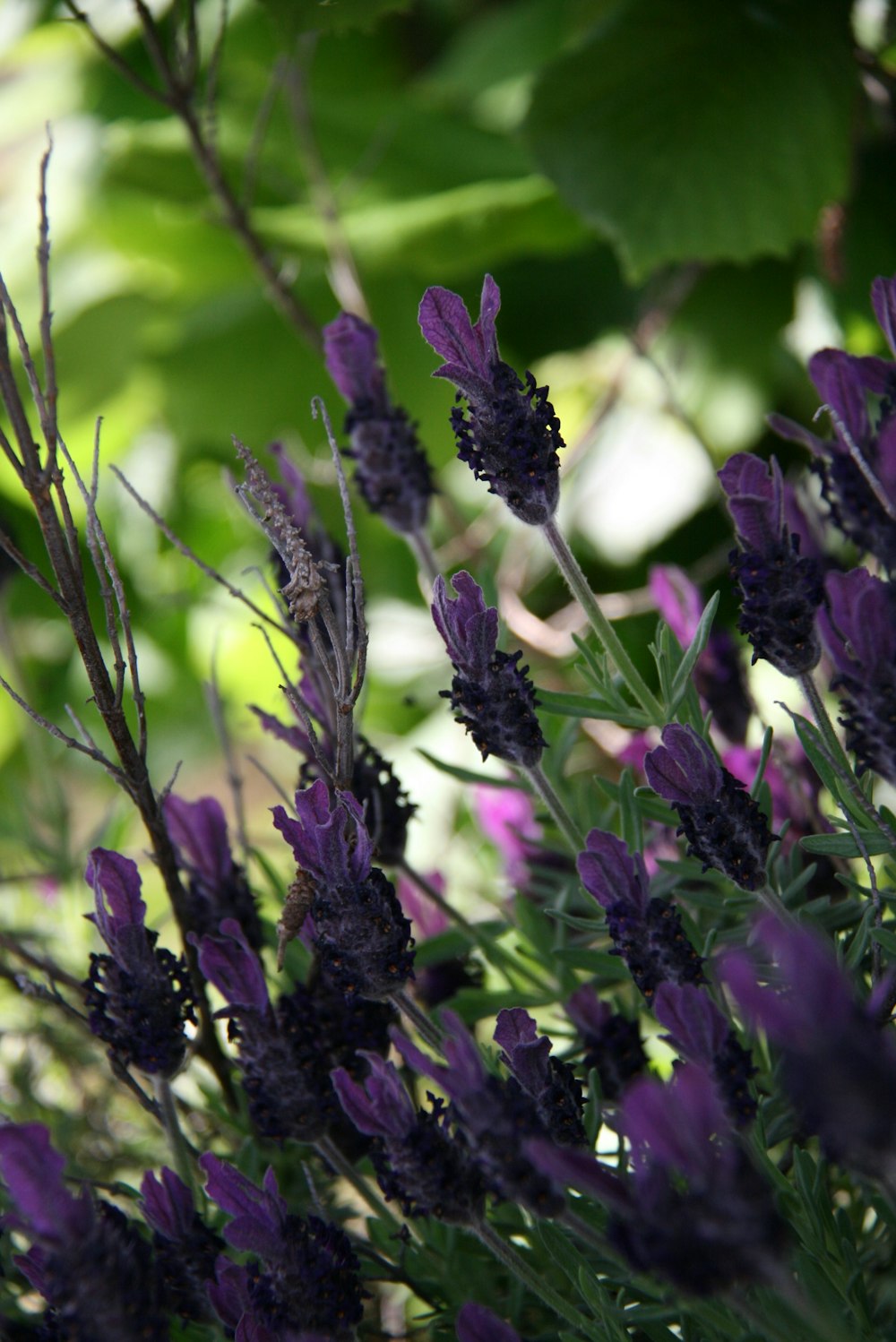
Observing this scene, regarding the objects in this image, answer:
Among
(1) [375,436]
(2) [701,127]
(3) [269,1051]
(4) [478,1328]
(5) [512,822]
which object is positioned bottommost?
(4) [478,1328]

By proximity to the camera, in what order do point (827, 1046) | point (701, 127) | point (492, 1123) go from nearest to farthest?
1. point (827, 1046)
2. point (492, 1123)
3. point (701, 127)

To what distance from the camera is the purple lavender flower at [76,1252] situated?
315 millimetres

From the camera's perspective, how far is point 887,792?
30.9 inches

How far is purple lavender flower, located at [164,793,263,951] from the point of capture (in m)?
0.53

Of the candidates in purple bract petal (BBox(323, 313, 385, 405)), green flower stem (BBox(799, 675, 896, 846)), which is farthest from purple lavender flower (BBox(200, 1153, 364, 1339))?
purple bract petal (BBox(323, 313, 385, 405))

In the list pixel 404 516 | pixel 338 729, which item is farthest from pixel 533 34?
pixel 338 729

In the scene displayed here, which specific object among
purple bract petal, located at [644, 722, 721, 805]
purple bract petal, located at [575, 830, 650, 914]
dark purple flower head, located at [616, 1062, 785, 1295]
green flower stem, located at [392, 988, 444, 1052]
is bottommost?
dark purple flower head, located at [616, 1062, 785, 1295]

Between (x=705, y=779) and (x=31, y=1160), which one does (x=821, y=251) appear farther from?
(x=31, y=1160)

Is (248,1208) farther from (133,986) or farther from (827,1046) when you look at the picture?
(827,1046)

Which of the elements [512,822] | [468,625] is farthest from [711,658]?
[468,625]

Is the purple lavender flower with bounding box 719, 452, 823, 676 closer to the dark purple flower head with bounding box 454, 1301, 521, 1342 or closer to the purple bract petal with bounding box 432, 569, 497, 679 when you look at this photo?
the purple bract petal with bounding box 432, 569, 497, 679

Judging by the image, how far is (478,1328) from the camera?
369mm

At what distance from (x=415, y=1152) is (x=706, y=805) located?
5.8 inches

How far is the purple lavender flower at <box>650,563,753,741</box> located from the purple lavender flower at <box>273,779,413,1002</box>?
26 centimetres
